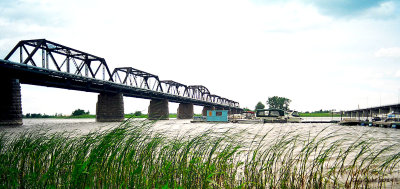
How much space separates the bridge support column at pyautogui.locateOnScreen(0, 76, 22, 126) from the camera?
120ft

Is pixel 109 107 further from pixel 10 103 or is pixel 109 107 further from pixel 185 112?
pixel 185 112

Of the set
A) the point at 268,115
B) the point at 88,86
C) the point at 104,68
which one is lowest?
the point at 268,115

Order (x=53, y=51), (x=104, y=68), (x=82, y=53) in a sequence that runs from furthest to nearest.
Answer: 1. (x=104, y=68)
2. (x=82, y=53)
3. (x=53, y=51)

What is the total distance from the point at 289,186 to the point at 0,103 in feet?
144

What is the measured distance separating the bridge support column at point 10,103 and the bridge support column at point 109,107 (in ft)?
69.8

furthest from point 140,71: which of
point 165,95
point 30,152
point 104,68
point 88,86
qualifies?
point 30,152

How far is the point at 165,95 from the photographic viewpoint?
7869cm

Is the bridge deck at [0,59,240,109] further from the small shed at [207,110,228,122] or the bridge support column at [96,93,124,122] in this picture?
the small shed at [207,110,228,122]

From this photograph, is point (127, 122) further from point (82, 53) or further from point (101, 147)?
point (82, 53)

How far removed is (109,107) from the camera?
60.4 metres

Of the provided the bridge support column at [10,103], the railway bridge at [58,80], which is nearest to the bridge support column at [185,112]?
the railway bridge at [58,80]

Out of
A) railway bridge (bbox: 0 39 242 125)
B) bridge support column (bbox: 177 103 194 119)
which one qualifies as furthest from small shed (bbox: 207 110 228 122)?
bridge support column (bbox: 177 103 194 119)

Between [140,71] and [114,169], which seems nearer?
[114,169]

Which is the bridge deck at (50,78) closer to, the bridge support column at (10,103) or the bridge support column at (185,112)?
the bridge support column at (10,103)
